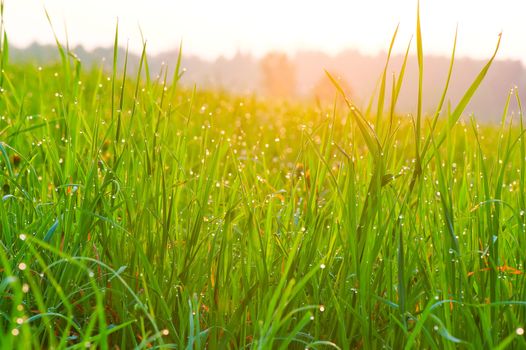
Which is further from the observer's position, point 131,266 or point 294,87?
point 294,87

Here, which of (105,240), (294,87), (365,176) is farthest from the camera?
(294,87)

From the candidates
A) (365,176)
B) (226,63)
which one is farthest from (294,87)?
(365,176)

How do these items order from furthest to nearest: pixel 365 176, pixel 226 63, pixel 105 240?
pixel 226 63, pixel 365 176, pixel 105 240

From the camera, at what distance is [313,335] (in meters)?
1.52

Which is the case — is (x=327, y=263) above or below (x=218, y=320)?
above

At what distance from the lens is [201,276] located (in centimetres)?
160

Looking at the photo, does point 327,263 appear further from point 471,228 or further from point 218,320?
point 471,228

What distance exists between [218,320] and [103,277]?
0.34 meters

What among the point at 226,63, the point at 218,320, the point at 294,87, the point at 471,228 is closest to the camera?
the point at 218,320

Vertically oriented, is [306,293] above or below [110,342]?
above

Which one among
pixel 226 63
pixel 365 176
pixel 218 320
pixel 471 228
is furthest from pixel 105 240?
pixel 226 63

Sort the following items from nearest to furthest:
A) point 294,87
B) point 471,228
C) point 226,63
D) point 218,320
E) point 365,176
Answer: point 218,320, point 471,228, point 365,176, point 294,87, point 226,63

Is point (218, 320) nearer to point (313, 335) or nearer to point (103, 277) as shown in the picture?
→ point (313, 335)

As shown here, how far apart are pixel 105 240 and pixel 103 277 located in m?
0.10
